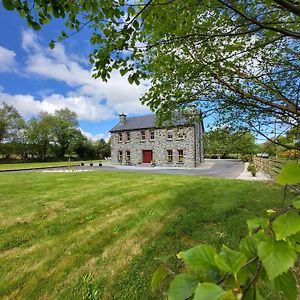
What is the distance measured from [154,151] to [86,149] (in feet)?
123

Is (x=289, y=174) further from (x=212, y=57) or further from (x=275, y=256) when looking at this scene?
(x=212, y=57)

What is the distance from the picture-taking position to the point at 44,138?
6331cm

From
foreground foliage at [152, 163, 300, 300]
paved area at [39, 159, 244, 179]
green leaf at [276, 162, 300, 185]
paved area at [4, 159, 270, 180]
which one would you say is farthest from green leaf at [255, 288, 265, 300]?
paved area at [39, 159, 244, 179]

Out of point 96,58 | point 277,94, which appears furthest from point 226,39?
point 96,58

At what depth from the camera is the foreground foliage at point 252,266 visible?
660 mm

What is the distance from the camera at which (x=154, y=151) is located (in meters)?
37.0

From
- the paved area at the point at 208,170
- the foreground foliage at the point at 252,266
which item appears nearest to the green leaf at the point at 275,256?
the foreground foliage at the point at 252,266

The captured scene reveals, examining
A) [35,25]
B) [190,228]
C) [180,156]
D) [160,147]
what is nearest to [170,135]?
[160,147]

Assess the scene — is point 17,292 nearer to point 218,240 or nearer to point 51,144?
point 218,240

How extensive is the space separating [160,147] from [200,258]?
117 feet

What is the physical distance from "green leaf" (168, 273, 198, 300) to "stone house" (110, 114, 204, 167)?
1191 inches

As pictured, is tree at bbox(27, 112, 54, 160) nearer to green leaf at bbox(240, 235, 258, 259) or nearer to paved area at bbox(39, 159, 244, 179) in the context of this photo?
paved area at bbox(39, 159, 244, 179)

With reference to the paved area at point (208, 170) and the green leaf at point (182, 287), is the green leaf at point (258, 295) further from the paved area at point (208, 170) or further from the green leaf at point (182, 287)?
the paved area at point (208, 170)

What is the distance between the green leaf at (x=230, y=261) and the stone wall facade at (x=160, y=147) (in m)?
30.2
